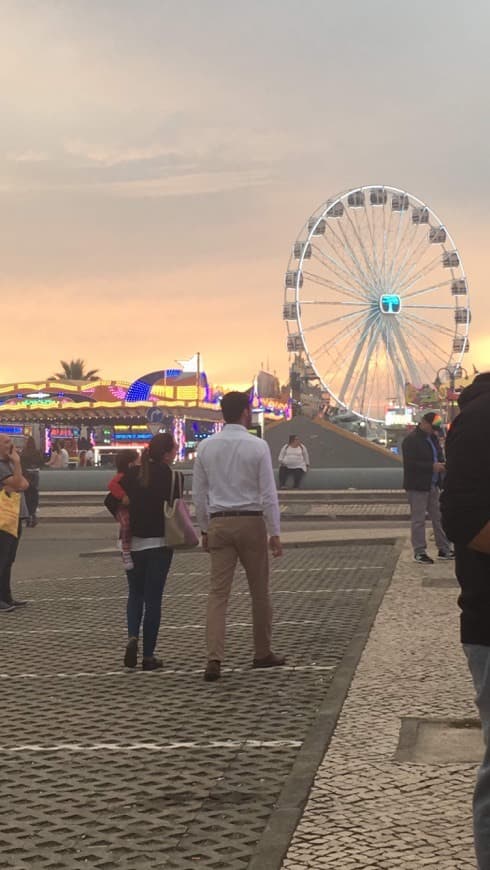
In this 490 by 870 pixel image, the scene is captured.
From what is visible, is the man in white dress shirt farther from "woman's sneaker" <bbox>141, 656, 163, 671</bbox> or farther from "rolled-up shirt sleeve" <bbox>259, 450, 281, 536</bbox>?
"woman's sneaker" <bbox>141, 656, 163, 671</bbox>

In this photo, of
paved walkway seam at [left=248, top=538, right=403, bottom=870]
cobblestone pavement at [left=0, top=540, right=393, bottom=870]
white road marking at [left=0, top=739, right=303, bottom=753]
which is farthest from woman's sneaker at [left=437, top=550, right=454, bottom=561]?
white road marking at [left=0, top=739, right=303, bottom=753]

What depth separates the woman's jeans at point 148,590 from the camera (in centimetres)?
897

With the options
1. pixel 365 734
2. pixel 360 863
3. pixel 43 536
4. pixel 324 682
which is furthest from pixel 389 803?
pixel 43 536

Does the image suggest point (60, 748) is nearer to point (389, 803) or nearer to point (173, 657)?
point (389, 803)

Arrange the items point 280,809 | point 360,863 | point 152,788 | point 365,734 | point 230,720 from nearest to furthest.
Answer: point 360,863
point 280,809
point 152,788
point 365,734
point 230,720

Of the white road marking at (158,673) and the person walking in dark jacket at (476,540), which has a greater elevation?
the person walking in dark jacket at (476,540)

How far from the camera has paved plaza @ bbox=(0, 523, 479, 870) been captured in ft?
15.8

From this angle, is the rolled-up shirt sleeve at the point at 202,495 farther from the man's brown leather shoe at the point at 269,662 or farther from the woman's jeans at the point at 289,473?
the woman's jeans at the point at 289,473

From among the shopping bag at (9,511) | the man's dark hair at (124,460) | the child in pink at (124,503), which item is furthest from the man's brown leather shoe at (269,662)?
the shopping bag at (9,511)

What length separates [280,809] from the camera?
5203mm

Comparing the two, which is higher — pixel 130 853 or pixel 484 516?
pixel 484 516

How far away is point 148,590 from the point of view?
902cm

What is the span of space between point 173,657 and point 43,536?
592 inches

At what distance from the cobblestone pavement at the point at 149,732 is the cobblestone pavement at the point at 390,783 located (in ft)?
0.75
